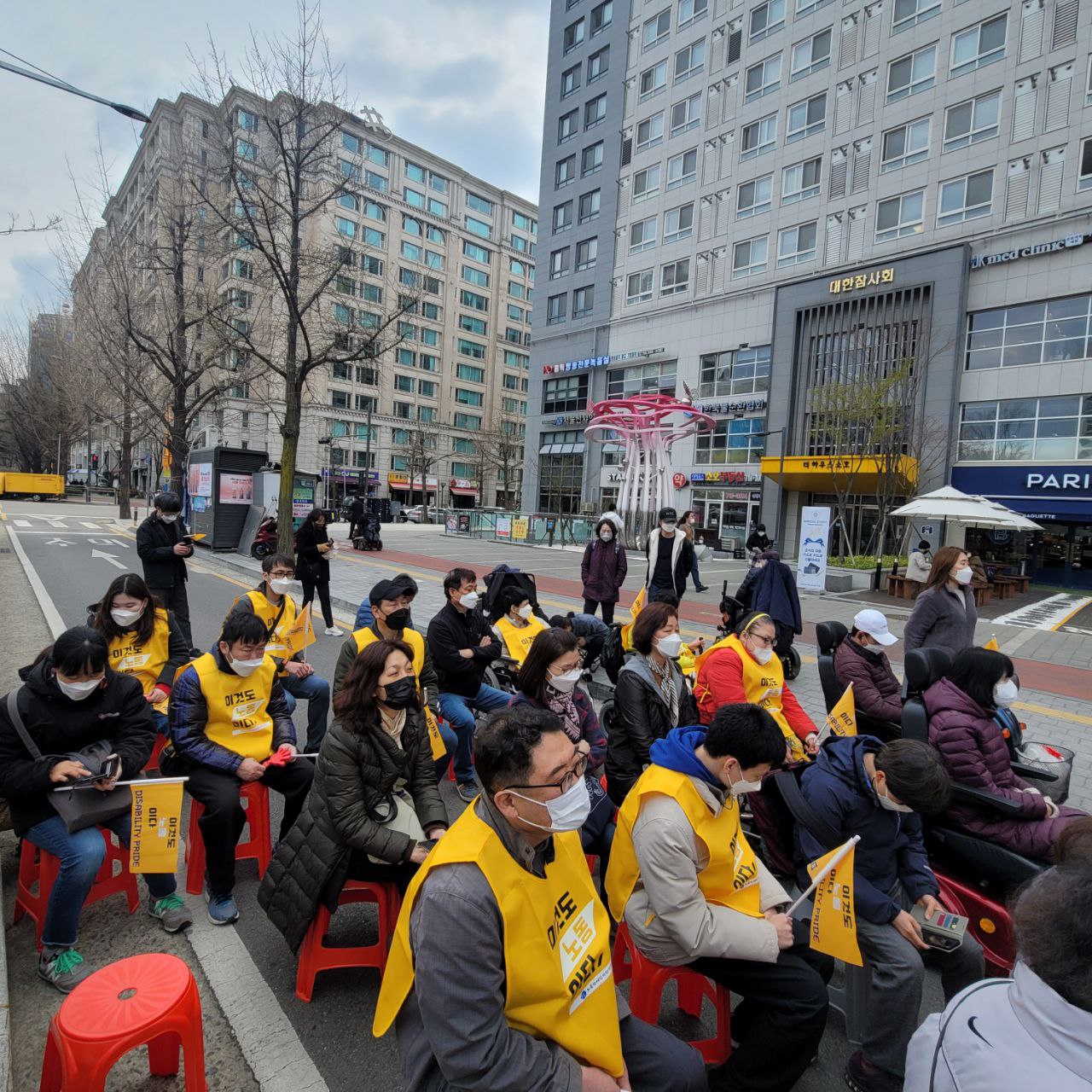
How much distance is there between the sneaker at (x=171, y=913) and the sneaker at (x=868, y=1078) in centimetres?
291

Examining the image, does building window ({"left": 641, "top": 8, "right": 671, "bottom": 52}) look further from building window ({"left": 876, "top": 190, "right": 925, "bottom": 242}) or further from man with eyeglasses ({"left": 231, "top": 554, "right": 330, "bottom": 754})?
man with eyeglasses ({"left": 231, "top": 554, "right": 330, "bottom": 754})

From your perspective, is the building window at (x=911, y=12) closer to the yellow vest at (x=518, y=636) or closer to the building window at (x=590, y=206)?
the building window at (x=590, y=206)

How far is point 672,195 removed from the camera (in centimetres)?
3556

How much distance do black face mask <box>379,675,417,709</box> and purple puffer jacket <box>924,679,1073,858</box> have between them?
2695 millimetres

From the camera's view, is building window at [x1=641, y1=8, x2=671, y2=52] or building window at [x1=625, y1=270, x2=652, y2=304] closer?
building window at [x1=641, y1=8, x2=671, y2=52]

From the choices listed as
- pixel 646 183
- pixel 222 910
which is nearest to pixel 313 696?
pixel 222 910

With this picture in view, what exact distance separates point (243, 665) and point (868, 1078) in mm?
3278

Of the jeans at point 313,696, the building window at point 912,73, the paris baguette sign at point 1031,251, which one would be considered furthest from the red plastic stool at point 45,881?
the building window at point 912,73

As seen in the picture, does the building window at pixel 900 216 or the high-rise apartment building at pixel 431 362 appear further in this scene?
the high-rise apartment building at pixel 431 362

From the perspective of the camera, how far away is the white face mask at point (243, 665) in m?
3.45

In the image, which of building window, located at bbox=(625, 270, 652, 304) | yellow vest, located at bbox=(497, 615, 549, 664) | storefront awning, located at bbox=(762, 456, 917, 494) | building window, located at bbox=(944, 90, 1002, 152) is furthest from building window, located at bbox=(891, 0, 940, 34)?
yellow vest, located at bbox=(497, 615, 549, 664)

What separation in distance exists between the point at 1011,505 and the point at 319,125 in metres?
24.9

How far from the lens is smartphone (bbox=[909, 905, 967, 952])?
→ 8.34 ft

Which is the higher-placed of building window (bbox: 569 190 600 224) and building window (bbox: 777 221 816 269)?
building window (bbox: 569 190 600 224)
